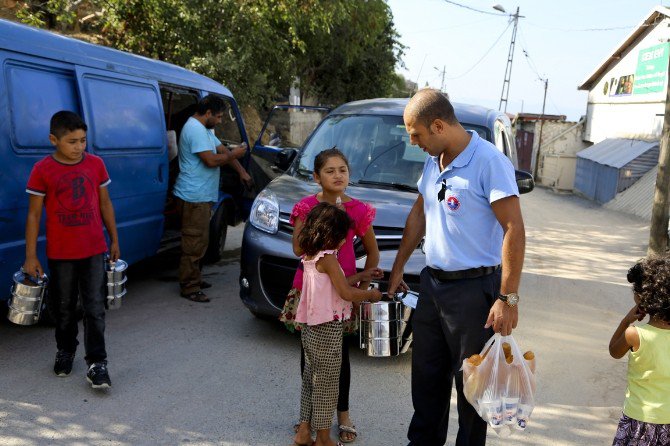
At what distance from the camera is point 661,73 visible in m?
23.8

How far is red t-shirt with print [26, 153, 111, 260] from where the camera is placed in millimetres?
4055

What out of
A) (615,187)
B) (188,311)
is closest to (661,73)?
(615,187)

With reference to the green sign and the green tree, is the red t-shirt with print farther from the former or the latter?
the green sign

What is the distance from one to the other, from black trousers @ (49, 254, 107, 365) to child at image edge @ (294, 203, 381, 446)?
58.8 inches

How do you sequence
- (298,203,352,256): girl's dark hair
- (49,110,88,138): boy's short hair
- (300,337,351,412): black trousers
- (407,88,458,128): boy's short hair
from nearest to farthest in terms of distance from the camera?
1. (407,88,458,128): boy's short hair
2. (298,203,352,256): girl's dark hair
3. (300,337,351,412): black trousers
4. (49,110,88,138): boy's short hair

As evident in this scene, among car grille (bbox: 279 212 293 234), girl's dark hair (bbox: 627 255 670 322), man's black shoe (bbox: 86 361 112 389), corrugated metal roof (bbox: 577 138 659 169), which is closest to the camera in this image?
girl's dark hair (bbox: 627 255 670 322)

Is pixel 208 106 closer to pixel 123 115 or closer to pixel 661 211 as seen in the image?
pixel 123 115

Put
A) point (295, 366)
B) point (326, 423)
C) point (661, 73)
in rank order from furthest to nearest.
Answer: point (661, 73) → point (295, 366) → point (326, 423)

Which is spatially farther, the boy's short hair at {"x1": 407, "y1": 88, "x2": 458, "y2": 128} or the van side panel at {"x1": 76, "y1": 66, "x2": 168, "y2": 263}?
the van side panel at {"x1": 76, "y1": 66, "x2": 168, "y2": 263}

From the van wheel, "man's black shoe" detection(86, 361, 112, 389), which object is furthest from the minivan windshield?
"man's black shoe" detection(86, 361, 112, 389)

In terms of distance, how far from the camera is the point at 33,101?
4.59 meters

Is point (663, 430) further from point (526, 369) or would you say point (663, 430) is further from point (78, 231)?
point (78, 231)

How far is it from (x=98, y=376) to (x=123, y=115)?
240cm

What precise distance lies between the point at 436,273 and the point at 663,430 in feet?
3.91
